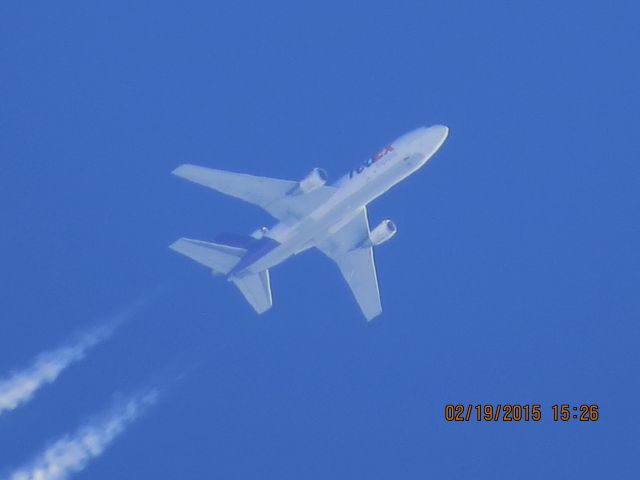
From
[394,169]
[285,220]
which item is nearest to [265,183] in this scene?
[285,220]

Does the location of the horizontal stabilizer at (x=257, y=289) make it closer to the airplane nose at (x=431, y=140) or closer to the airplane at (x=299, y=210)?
the airplane at (x=299, y=210)

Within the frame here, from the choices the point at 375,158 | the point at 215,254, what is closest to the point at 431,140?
the point at 375,158

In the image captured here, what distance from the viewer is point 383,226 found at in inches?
2589

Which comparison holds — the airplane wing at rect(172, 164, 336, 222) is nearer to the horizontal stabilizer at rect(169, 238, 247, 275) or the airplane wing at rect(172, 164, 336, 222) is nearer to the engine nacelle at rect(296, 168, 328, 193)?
the engine nacelle at rect(296, 168, 328, 193)

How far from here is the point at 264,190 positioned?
63.5 m

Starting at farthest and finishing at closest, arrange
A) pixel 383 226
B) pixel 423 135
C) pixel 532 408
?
pixel 532 408, pixel 383 226, pixel 423 135

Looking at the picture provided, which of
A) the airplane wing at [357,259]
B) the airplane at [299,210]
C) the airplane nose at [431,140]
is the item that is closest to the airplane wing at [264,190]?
the airplane at [299,210]

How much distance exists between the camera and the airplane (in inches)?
2409

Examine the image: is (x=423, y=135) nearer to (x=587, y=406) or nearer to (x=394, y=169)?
(x=394, y=169)

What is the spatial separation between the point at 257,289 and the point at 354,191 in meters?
8.55

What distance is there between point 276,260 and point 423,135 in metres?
10.5

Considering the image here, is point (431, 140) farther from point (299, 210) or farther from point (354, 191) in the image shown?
point (299, 210)

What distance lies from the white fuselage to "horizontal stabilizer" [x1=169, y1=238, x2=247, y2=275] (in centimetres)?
88

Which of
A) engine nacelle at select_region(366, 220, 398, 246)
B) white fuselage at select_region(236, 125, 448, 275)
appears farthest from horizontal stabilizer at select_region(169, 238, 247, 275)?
engine nacelle at select_region(366, 220, 398, 246)
